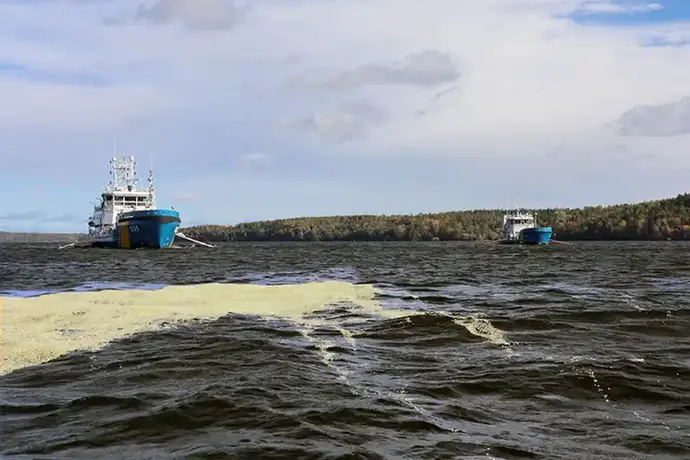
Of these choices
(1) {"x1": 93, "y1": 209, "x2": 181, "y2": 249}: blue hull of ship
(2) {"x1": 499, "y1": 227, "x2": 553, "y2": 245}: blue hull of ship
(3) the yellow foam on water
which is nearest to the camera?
(3) the yellow foam on water

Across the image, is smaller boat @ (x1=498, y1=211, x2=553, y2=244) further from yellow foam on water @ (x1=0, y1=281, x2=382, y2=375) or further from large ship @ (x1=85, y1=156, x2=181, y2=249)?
yellow foam on water @ (x1=0, y1=281, x2=382, y2=375)

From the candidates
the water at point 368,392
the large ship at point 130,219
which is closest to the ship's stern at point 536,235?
the large ship at point 130,219

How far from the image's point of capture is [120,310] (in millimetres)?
17625

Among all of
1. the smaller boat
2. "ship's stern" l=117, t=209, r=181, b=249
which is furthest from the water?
the smaller boat

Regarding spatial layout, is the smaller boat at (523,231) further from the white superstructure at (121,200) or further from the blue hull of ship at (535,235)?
the white superstructure at (121,200)

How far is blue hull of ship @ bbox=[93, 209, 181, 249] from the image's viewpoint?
81875 mm

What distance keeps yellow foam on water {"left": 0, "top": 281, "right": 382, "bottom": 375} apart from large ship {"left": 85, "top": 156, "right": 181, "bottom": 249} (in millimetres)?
60442

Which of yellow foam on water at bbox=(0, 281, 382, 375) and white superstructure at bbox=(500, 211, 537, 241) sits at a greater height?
white superstructure at bbox=(500, 211, 537, 241)

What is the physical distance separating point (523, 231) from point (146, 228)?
73.8 metres

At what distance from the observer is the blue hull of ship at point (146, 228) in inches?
3223

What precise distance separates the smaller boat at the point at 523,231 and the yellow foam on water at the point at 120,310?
3978 inches

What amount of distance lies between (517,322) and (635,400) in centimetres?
743

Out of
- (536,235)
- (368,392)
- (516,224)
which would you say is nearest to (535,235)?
(536,235)

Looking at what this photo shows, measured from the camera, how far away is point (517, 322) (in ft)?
55.0
